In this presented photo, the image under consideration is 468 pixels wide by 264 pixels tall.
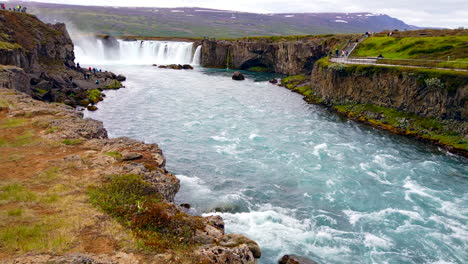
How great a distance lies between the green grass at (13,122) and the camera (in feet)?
95.4

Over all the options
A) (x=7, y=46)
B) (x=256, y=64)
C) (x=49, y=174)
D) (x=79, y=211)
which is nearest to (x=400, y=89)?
(x=49, y=174)

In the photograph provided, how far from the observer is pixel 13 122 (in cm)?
3002

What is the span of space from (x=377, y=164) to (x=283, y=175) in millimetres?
11357

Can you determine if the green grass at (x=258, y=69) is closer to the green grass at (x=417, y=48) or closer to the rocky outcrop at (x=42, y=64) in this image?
the green grass at (x=417, y=48)

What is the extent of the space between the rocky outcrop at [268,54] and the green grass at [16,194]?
91.7 meters

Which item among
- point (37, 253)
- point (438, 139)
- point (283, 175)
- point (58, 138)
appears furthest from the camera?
point (438, 139)

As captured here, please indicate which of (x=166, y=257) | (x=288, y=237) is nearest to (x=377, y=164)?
(x=288, y=237)

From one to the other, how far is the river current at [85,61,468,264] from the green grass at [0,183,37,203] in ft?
37.2

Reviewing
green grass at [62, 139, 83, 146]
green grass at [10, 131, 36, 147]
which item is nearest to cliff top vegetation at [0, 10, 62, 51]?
green grass at [10, 131, 36, 147]

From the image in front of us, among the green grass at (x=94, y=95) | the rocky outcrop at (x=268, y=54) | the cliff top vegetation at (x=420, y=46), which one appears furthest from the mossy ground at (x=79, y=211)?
the rocky outcrop at (x=268, y=54)

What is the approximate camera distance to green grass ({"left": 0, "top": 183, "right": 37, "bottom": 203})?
18.1 m

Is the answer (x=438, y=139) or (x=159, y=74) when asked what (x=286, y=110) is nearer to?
(x=438, y=139)

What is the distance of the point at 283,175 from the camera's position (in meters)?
33.8

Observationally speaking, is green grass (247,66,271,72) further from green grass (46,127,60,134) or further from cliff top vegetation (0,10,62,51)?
green grass (46,127,60,134)
